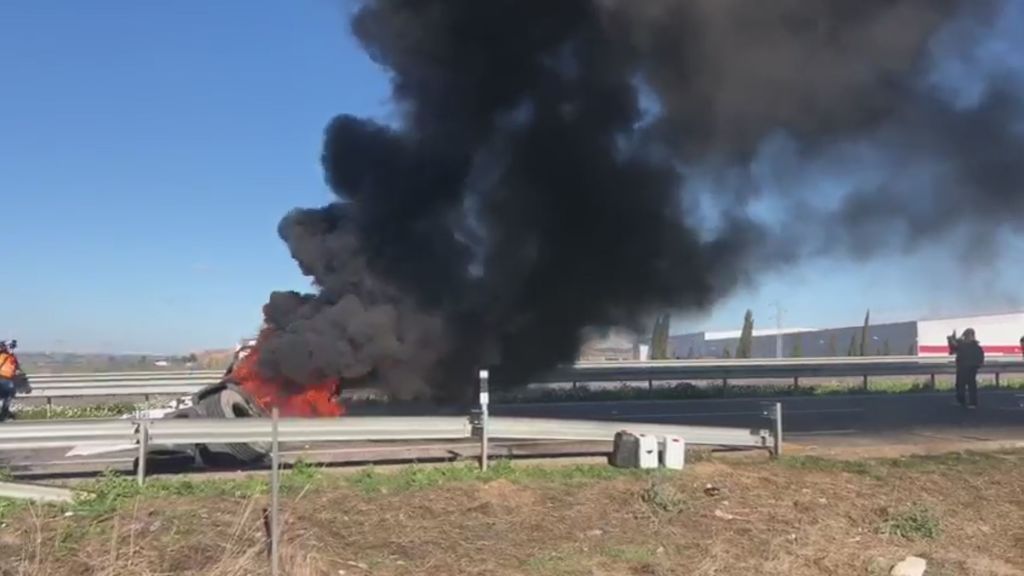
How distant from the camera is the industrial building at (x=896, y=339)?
207 feet

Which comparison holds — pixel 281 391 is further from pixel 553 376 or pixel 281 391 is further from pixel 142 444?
pixel 553 376

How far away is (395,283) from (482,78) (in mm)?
3910

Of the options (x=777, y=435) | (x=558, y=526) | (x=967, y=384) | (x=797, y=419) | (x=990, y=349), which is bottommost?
(x=558, y=526)

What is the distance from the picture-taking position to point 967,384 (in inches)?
890

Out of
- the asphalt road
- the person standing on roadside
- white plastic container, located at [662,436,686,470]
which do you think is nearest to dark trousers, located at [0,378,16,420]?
the asphalt road

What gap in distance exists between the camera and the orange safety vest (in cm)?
1916

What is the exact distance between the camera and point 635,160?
56.3 ft

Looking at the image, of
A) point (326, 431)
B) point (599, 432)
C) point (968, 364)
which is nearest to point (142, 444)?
point (326, 431)

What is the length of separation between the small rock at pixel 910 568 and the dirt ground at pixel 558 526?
0.09 m

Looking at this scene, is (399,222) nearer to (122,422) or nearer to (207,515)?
(122,422)

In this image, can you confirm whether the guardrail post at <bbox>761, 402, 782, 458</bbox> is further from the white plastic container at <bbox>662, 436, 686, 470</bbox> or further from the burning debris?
the burning debris

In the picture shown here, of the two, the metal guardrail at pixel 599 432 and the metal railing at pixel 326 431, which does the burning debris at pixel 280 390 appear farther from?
the metal guardrail at pixel 599 432

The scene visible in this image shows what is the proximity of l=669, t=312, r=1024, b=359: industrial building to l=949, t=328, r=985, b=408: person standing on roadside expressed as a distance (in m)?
28.3

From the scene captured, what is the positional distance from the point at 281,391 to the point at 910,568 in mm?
9349
